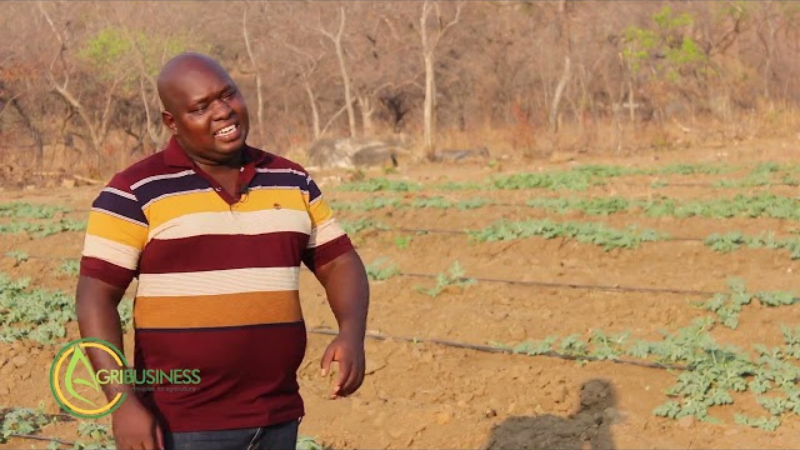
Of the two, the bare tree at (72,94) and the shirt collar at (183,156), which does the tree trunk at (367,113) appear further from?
the shirt collar at (183,156)

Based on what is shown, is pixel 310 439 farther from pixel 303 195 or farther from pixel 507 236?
pixel 507 236

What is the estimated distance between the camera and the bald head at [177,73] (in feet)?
8.85

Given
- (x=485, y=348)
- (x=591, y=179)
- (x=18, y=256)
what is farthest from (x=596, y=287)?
(x=591, y=179)

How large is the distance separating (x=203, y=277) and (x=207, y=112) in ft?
1.31

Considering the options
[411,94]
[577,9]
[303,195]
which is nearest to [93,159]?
[411,94]

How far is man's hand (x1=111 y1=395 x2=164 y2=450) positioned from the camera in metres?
2.47

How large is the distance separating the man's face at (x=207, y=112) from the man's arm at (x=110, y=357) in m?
0.40

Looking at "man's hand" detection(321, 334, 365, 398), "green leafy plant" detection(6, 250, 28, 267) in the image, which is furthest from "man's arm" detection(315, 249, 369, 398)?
"green leafy plant" detection(6, 250, 28, 267)

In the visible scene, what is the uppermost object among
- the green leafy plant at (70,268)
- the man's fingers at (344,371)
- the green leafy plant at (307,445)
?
the man's fingers at (344,371)

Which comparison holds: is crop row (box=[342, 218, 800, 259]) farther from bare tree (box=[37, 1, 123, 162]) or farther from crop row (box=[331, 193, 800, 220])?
bare tree (box=[37, 1, 123, 162])

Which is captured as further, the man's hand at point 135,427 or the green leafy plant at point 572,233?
the green leafy plant at point 572,233

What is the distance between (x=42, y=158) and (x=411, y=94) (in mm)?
12822

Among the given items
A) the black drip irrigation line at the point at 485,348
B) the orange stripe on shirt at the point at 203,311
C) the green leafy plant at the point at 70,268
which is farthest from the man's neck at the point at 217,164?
the green leafy plant at the point at 70,268

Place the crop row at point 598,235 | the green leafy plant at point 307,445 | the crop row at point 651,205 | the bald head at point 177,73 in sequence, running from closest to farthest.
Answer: the bald head at point 177,73 < the green leafy plant at point 307,445 < the crop row at point 598,235 < the crop row at point 651,205
